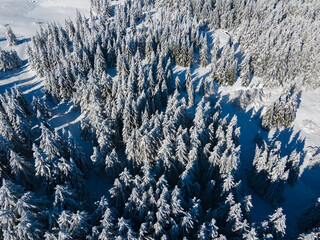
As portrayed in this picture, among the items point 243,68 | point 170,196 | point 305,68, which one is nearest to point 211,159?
point 170,196

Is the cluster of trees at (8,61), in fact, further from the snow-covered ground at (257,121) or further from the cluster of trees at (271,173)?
the cluster of trees at (271,173)

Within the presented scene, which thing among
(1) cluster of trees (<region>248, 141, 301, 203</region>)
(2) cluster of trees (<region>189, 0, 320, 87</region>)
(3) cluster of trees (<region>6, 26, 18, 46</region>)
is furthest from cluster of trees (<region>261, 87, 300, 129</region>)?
(3) cluster of trees (<region>6, 26, 18, 46</region>)

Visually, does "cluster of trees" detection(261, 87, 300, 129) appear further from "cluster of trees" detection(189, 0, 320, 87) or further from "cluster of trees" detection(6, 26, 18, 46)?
"cluster of trees" detection(6, 26, 18, 46)

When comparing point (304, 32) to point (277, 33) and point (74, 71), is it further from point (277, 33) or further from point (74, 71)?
point (74, 71)

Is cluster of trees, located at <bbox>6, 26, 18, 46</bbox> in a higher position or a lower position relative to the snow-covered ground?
higher

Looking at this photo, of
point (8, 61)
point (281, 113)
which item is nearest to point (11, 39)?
point (8, 61)

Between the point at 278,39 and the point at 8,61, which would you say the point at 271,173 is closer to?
the point at 278,39

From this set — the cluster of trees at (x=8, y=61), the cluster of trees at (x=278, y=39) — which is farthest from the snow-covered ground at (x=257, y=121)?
the cluster of trees at (x=278, y=39)
